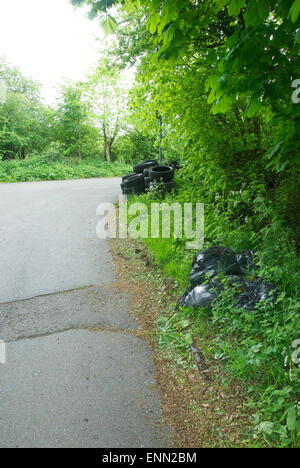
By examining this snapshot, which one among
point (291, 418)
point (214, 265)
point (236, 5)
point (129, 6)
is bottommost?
point (291, 418)

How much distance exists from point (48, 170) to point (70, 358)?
63.2 feet

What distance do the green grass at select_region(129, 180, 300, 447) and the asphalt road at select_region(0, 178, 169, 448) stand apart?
593mm

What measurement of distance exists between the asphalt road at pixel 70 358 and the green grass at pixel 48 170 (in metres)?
14.0

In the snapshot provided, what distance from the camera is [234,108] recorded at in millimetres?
6016

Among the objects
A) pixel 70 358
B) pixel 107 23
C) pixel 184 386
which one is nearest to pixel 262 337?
pixel 184 386

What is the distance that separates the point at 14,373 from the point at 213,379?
6.10ft

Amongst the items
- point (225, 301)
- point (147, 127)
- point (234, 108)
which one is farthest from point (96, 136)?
point (225, 301)

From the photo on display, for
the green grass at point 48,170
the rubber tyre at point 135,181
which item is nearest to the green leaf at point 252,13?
the rubber tyre at point 135,181

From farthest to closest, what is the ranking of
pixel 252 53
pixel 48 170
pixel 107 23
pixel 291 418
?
pixel 48 170, pixel 107 23, pixel 252 53, pixel 291 418

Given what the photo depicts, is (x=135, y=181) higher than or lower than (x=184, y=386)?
higher

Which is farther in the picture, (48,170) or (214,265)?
(48,170)

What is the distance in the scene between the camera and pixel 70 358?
3.24 metres

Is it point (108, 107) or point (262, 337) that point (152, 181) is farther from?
point (108, 107)

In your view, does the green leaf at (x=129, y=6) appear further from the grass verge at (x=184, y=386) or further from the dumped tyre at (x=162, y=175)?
the dumped tyre at (x=162, y=175)
